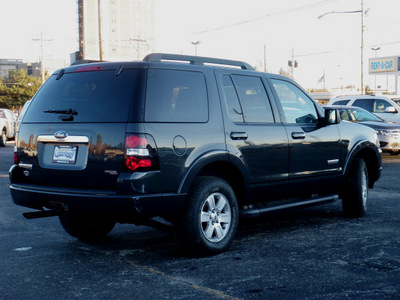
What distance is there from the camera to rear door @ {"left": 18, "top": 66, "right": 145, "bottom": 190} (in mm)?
5121

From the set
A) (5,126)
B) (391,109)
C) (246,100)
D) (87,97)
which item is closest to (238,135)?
(246,100)

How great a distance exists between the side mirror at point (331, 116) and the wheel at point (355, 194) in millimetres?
884

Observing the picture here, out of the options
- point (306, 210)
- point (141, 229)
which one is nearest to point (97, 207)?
point (141, 229)

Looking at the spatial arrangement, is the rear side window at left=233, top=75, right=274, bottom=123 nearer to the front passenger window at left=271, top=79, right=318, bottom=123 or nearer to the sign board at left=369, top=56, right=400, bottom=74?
the front passenger window at left=271, top=79, right=318, bottom=123

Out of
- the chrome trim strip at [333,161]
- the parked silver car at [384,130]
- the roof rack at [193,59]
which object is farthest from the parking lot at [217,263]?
the parked silver car at [384,130]

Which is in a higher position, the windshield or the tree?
the tree

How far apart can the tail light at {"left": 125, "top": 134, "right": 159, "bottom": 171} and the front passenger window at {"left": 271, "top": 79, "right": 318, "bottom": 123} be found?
7.32 ft

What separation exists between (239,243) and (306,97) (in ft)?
7.05

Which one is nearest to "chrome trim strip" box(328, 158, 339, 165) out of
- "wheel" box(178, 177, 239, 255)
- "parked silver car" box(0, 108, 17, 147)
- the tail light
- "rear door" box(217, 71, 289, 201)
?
"rear door" box(217, 71, 289, 201)

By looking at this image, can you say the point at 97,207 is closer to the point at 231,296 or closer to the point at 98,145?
the point at 98,145

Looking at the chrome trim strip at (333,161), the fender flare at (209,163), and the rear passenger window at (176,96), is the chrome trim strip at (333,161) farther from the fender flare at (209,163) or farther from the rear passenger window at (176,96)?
the rear passenger window at (176,96)

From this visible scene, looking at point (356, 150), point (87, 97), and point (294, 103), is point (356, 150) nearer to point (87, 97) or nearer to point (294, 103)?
point (294, 103)

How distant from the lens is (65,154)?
5371 mm

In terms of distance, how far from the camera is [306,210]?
8.55 m
